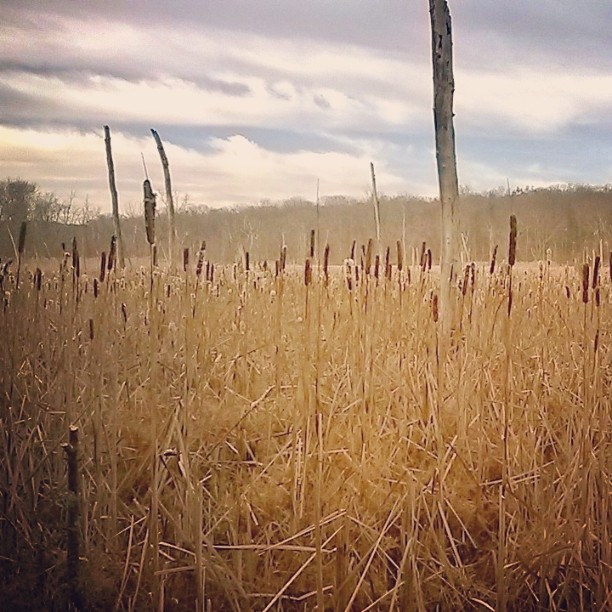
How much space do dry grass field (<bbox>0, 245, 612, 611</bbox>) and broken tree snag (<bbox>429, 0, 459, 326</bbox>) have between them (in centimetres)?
6

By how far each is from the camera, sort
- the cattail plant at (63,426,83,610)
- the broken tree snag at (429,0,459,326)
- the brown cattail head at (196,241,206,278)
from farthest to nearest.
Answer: the broken tree snag at (429,0,459,326), the brown cattail head at (196,241,206,278), the cattail plant at (63,426,83,610)

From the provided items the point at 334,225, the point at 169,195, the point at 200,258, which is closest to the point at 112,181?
the point at 169,195

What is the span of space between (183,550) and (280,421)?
0.29 meters

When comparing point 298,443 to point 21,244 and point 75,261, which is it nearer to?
point 75,261

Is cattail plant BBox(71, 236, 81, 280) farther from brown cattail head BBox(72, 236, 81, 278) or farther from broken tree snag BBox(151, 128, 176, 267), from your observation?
broken tree snag BBox(151, 128, 176, 267)

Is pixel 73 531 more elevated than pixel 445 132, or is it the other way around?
pixel 445 132

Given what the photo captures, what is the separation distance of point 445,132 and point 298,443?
0.71 meters

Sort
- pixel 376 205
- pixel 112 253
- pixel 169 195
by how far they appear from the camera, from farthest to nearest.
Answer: pixel 376 205 < pixel 169 195 < pixel 112 253

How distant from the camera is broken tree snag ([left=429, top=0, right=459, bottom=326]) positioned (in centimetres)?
128

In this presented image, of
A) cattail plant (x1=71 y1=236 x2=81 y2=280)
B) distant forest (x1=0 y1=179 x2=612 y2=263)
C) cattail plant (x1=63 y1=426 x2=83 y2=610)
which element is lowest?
cattail plant (x1=63 y1=426 x2=83 y2=610)

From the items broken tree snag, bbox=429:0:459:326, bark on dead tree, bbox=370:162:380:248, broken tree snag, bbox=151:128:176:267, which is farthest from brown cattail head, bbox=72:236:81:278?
broken tree snag, bbox=429:0:459:326

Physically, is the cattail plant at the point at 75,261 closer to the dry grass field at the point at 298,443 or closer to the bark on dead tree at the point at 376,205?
the dry grass field at the point at 298,443

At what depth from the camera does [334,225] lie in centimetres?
127

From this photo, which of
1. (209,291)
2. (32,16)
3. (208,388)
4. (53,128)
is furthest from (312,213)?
(32,16)
